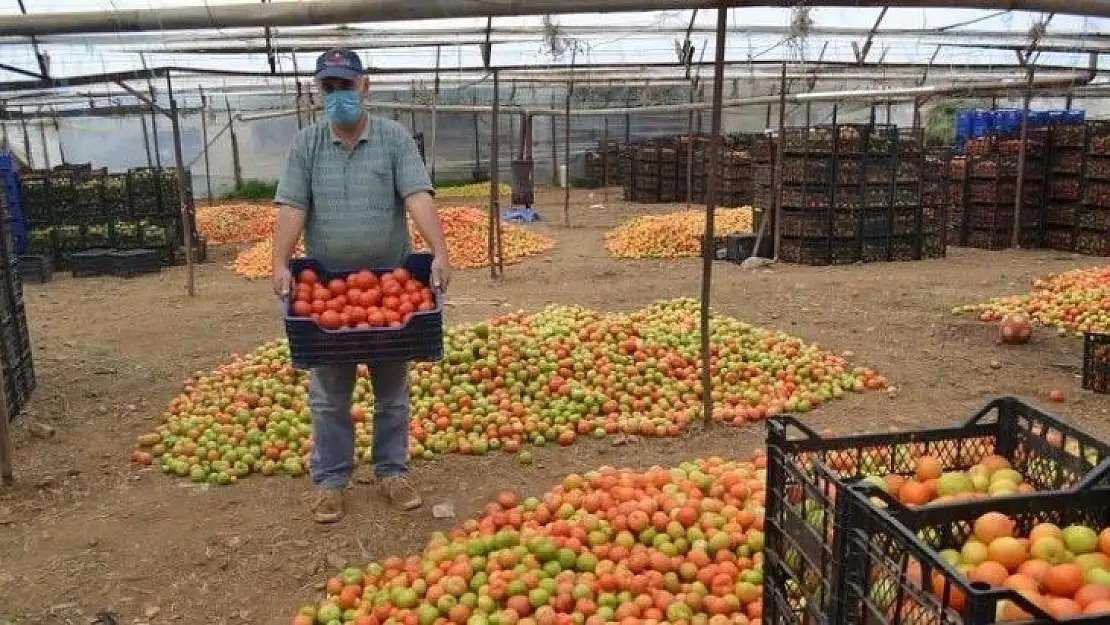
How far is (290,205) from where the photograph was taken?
15.3 ft

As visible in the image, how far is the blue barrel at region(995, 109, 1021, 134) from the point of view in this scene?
1661 centimetres

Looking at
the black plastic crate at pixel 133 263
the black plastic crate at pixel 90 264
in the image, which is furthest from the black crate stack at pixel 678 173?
the black plastic crate at pixel 90 264

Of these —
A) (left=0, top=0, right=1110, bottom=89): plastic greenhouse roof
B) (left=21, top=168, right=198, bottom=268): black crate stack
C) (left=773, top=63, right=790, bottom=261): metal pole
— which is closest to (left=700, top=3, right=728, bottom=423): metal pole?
(left=773, top=63, right=790, bottom=261): metal pole

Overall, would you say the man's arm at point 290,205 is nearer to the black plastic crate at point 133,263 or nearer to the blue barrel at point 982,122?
the black plastic crate at point 133,263

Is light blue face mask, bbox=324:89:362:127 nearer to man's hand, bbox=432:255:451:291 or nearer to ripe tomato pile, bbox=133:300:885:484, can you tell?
man's hand, bbox=432:255:451:291

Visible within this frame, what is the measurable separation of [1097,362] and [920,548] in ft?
20.1

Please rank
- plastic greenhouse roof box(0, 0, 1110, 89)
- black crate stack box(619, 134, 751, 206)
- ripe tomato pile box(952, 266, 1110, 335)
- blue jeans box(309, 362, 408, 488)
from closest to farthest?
blue jeans box(309, 362, 408, 488), ripe tomato pile box(952, 266, 1110, 335), plastic greenhouse roof box(0, 0, 1110, 89), black crate stack box(619, 134, 751, 206)

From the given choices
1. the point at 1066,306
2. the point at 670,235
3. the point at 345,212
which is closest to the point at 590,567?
the point at 345,212

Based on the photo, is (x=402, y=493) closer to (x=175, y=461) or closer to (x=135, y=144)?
(x=175, y=461)

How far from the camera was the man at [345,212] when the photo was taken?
461 centimetres

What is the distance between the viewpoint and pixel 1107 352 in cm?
686

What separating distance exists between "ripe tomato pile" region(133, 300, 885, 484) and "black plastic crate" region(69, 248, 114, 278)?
848 centimetres

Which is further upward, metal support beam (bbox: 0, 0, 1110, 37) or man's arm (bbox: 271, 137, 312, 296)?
metal support beam (bbox: 0, 0, 1110, 37)

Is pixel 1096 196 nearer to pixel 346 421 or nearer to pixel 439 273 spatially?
pixel 439 273
